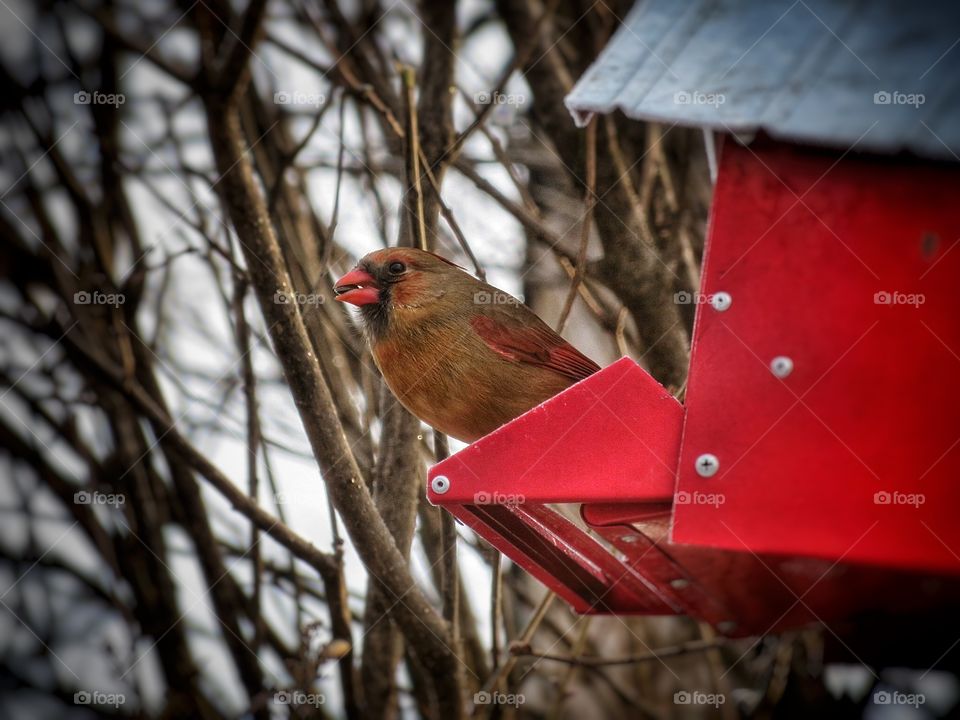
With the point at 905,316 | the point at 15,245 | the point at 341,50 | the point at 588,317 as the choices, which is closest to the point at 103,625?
the point at 15,245

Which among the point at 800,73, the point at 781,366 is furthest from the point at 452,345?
the point at 800,73

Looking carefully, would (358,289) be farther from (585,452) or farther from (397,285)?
(585,452)

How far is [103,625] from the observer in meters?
4.38

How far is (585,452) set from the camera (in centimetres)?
253

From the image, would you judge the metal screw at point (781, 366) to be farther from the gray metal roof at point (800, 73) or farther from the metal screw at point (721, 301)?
the gray metal roof at point (800, 73)

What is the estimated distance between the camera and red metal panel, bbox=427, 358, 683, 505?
8.24ft

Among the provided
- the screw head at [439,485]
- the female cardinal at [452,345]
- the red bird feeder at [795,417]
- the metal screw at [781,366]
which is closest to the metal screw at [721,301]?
the red bird feeder at [795,417]

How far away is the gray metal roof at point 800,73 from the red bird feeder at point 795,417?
0.43 ft

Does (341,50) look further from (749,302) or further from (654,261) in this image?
(749,302)

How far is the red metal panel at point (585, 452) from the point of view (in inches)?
98.9

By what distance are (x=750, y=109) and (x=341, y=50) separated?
2560 millimetres

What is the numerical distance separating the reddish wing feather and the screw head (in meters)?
0.82

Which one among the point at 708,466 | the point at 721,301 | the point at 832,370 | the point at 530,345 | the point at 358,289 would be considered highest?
the point at 358,289

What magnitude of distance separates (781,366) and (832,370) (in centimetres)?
10
